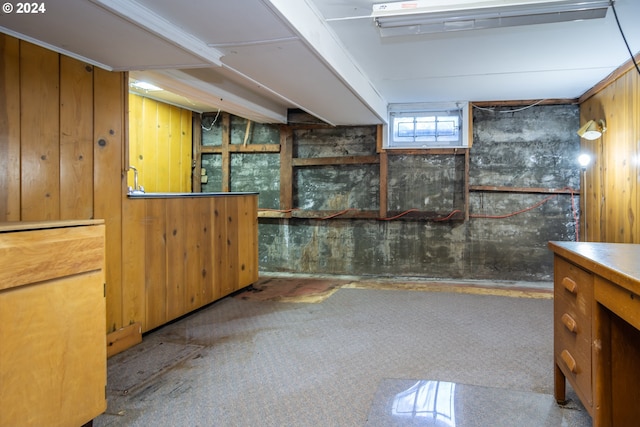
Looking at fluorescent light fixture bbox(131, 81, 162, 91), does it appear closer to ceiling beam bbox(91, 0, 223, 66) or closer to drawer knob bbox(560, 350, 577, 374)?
ceiling beam bbox(91, 0, 223, 66)

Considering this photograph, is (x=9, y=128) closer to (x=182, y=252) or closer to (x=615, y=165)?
(x=182, y=252)

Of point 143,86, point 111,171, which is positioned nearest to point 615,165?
point 111,171

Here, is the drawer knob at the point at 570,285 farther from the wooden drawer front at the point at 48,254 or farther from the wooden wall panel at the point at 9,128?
the wooden wall panel at the point at 9,128

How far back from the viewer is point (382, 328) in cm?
296

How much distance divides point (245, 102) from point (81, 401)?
10.7 ft

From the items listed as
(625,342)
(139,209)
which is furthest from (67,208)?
(625,342)

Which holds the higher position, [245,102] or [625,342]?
[245,102]

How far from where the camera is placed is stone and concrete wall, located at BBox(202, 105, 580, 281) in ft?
14.9

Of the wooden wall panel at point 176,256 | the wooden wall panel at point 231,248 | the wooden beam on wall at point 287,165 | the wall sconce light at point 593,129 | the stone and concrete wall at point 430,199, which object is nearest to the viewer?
the wooden wall panel at point 176,256

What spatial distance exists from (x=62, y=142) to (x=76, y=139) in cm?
9

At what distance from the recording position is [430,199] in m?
4.82

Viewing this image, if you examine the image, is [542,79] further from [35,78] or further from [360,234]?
[35,78]

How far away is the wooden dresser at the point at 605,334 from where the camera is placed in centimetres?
126
